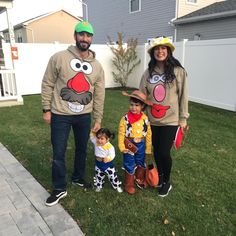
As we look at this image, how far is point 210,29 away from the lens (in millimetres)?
13117

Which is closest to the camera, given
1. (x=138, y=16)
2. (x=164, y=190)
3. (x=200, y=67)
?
(x=164, y=190)

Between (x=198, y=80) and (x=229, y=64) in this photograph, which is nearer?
(x=229, y=64)

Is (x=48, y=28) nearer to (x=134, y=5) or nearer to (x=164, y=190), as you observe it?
(x=134, y=5)

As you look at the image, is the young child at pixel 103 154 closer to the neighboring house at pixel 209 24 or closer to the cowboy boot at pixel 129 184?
the cowboy boot at pixel 129 184

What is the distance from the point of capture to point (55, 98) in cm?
297

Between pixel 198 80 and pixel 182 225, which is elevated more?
pixel 198 80

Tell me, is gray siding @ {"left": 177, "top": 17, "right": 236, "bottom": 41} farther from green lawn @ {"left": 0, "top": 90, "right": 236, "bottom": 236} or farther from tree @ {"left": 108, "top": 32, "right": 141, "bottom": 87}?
green lawn @ {"left": 0, "top": 90, "right": 236, "bottom": 236}

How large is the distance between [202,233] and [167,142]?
3.26ft

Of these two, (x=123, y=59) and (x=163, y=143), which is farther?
(x=123, y=59)

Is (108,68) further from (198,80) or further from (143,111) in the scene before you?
(143,111)

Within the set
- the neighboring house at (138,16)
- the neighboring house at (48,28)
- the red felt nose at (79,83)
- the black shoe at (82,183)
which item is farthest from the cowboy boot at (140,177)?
the neighboring house at (48,28)

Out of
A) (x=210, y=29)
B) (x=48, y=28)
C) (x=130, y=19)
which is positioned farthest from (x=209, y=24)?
(x=48, y=28)

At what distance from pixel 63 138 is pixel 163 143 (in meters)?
1.13

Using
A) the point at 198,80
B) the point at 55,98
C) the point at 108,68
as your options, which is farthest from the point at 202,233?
the point at 108,68
